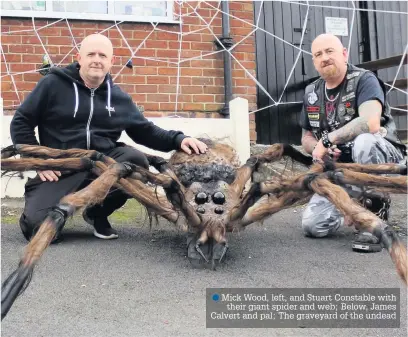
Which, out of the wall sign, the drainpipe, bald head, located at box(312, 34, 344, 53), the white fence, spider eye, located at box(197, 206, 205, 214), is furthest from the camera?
the wall sign

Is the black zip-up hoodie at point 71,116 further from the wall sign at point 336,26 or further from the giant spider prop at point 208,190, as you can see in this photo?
the wall sign at point 336,26

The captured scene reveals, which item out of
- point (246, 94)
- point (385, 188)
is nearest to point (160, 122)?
point (246, 94)

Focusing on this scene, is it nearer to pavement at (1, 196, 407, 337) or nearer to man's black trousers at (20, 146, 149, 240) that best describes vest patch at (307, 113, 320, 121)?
pavement at (1, 196, 407, 337)

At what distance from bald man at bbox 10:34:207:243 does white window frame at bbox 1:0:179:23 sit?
2.36m

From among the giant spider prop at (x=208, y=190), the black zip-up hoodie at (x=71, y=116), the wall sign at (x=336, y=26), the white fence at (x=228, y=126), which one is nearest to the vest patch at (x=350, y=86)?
the giant spider prop at (x=208, y=190)

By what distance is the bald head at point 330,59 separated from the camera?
12.5 feet

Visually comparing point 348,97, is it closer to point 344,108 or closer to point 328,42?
point 344,108

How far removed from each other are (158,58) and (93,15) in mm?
872

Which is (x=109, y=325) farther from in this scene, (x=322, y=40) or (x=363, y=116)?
(x=322, y=40)

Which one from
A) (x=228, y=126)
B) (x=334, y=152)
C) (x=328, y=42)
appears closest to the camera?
(x=334, y=152)

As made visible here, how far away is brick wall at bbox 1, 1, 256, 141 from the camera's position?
567cm

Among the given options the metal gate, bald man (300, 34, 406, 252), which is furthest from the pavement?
the metal gate

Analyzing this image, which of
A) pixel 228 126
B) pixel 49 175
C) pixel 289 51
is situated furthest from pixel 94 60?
pixel 289 51

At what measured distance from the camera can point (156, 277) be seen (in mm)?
2777
